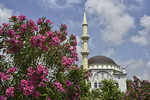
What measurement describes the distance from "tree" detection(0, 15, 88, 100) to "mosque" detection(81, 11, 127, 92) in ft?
108

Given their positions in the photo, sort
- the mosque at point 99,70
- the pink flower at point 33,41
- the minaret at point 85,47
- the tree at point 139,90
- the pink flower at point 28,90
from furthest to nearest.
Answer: the mosque at point 99,70 → the minaret at point 85,47 → the tree at point 139,90 → the pink flower at point 33,41 → the pink flower at point 28,90

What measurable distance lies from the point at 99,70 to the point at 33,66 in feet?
132

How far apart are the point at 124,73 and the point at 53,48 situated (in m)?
42.0

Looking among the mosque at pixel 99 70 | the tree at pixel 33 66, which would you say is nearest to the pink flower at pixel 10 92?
the tree at pixel 33 66

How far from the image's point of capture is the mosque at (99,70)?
131ft

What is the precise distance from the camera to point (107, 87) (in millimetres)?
24688

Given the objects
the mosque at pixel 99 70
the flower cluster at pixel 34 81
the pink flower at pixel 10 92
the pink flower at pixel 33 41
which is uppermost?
the mosque at pixel 99 70

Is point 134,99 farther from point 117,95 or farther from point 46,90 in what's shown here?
point 46,90

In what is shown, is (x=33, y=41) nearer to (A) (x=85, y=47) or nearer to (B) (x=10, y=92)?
(B) (x=10, y=92)

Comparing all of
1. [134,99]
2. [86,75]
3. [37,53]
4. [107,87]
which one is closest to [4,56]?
[37,53]

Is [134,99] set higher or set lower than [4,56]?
A: lower

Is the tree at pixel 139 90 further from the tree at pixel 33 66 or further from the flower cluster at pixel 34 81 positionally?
the flower cluster at pixel 34 81

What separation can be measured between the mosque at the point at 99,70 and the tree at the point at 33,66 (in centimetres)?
3300

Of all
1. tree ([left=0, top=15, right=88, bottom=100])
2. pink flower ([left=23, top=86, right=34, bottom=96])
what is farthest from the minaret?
pink flower ([left=23, top=86, right=34, bottom=96])
